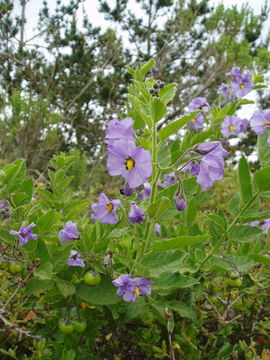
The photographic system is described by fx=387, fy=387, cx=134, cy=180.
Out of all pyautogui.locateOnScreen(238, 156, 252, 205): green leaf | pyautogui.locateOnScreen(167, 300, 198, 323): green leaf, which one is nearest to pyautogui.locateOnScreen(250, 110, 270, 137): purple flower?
pyautogui.locateOnScreen(238, 156, 252, 205): green leaf

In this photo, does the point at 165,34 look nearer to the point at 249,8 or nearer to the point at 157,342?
the point at 249,8

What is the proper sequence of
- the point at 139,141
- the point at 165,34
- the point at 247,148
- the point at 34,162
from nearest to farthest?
the point at 139,141 < the point at 34,162 < the point at 165,34 < the point at 247,148

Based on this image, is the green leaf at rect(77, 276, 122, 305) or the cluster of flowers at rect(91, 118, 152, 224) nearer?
the cluster of flowers at rect(91, 118, 152, 224)

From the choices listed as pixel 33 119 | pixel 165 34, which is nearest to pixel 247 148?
pixel 165 34

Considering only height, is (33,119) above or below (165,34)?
below

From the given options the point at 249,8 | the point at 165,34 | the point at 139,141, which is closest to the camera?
the point at 139,141

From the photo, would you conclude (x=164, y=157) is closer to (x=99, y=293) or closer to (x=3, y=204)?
(x=99, y=293)

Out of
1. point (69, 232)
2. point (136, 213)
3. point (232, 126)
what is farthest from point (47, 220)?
point (232, 126)

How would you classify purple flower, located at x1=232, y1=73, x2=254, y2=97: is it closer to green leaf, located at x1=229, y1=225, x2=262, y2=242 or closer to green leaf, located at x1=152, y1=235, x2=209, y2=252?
green leaf, located at x1=229, y1=225, x2=262, y2=242
